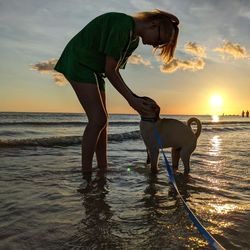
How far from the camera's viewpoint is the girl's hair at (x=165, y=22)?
3.54m

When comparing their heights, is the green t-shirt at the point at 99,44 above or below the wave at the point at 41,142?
above

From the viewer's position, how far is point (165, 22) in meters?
3.53

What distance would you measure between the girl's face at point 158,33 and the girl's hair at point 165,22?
42 millimetres

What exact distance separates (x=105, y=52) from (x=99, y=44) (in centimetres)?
42

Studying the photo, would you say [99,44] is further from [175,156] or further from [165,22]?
[175,156]

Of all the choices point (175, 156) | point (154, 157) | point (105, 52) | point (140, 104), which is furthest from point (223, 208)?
point (175, 156)

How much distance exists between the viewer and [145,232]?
7.51 feet

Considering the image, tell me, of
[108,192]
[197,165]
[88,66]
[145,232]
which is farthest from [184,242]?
[197,165]

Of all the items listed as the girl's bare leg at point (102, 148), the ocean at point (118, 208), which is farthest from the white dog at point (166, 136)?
the girl's bare leg at point (102, 148)

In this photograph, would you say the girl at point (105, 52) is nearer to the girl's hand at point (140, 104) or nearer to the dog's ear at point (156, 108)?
the girl's hand at point (140, 104)

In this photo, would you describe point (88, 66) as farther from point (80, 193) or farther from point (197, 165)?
point (197, 165)

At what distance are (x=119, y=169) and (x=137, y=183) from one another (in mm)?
946

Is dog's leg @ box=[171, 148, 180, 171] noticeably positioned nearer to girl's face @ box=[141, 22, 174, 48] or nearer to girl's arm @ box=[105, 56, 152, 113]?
girl's arm @ box=[105, 56, 152, 113]

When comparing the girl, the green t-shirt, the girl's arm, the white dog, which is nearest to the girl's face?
the girl
